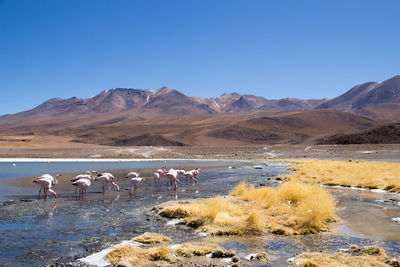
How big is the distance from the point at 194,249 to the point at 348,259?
10.5 ft

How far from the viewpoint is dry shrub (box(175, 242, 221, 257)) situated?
798 centimetres

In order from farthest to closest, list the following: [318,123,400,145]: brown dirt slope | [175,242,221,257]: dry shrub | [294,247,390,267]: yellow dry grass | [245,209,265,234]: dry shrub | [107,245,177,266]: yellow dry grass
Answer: [318,123,400,145]: brown dirt slope, [245,209,265,234]: dry shrub, [175,242,221,257]: dry shrub, [107,245,177,266]: yellow dry grass, [294,247,390,267]: yellow dry grass

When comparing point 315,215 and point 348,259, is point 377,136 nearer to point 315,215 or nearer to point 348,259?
point 315,215

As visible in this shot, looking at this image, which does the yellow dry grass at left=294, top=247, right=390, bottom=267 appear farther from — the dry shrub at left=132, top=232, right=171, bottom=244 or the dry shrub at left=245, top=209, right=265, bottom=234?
the dry shrub at left=132, top=232, right=171, bottom=244

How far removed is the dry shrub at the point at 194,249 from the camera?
7.98m

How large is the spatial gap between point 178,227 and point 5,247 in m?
4.49

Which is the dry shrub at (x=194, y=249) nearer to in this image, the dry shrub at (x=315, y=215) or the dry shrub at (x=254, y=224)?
the dry shrub at (x=254, y=224)

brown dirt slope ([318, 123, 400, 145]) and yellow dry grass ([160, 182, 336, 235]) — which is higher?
brown dirt slope ([318, 123, 400, 145])

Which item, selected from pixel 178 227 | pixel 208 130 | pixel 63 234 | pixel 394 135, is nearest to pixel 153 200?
pixel 178 227

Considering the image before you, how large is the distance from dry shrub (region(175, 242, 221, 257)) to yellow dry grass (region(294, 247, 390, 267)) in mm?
1855

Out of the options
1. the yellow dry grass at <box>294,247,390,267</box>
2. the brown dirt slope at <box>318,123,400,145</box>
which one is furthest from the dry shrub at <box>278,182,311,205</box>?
the brown dirt slope at <box>318,123,400,145</box>

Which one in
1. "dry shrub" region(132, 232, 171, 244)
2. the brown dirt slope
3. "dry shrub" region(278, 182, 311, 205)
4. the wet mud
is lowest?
the wet mud

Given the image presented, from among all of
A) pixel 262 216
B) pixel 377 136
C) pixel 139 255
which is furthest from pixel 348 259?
pixel 377 136

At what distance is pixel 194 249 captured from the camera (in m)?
8.09
